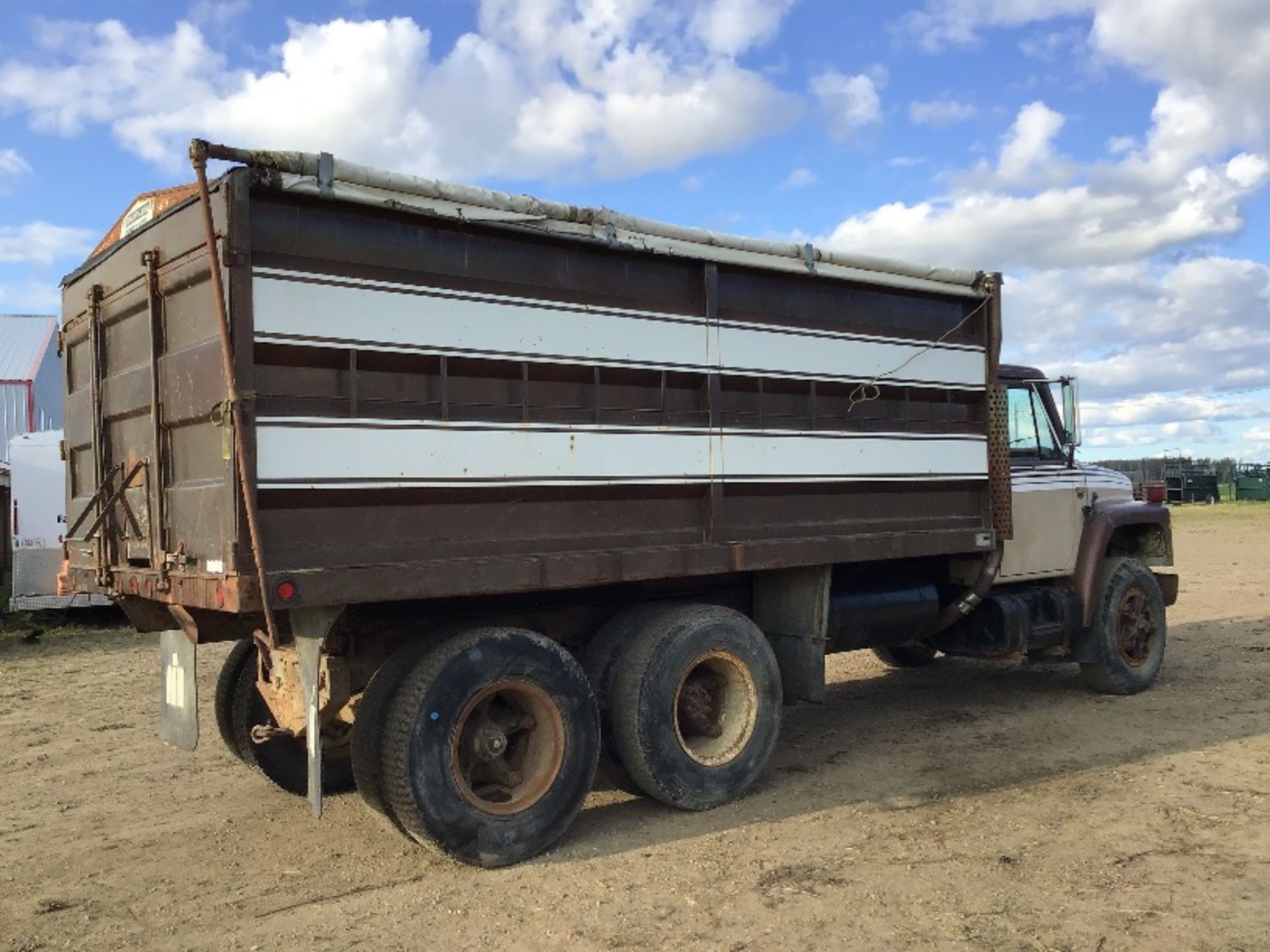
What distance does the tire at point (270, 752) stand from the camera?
5848 mm

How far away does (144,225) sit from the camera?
198 inches

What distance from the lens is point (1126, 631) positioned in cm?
835

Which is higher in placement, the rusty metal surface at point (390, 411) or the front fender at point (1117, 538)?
the rusty metal surface at point (390, 411)

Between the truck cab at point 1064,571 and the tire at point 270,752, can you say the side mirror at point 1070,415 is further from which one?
the tire at point 270,752

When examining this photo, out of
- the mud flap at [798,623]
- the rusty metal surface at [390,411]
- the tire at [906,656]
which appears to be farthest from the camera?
the tire at [906,656]

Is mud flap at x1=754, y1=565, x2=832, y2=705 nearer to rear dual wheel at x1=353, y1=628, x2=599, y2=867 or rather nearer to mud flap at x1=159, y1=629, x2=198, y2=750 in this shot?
rear dual wheel at x1=353, y1=628, x2=599, y2=867

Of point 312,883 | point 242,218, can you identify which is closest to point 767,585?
point 312,883

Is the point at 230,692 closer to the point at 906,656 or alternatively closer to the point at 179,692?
the point at 179,692

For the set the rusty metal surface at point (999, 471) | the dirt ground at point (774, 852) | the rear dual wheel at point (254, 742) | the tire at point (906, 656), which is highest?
the rusty metal surface at point (999, 471)

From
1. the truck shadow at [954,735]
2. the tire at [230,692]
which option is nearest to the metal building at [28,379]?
the tire at [230,692]

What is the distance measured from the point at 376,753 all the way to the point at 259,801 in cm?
161

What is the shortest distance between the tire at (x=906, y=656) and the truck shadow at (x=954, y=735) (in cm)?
13

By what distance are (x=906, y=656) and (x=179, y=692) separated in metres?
6.35

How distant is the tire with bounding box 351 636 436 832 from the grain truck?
17 millimetres
